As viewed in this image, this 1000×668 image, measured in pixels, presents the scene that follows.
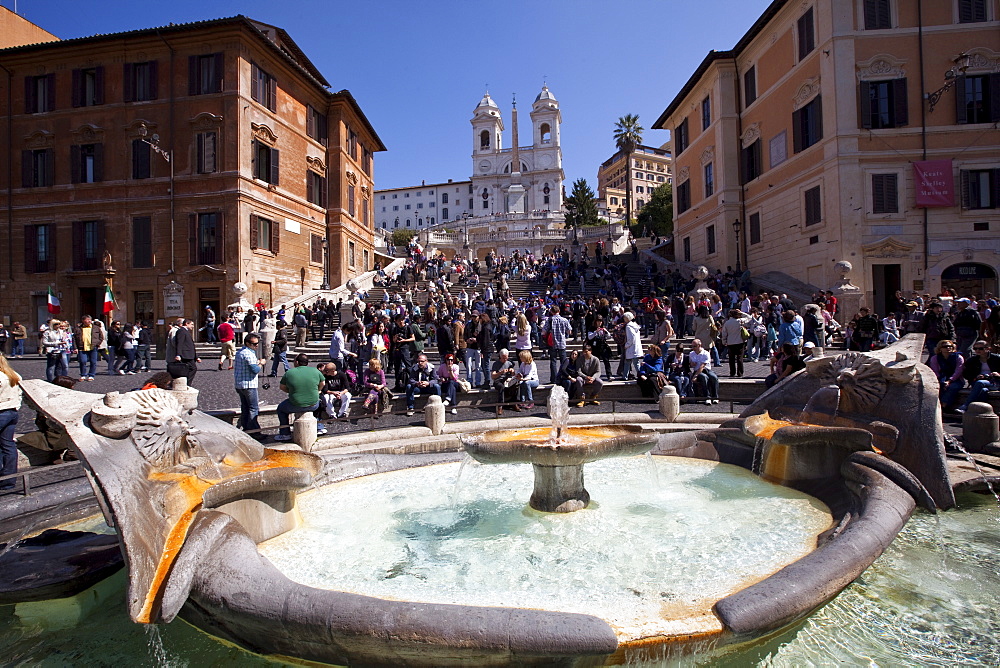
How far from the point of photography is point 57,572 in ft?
13.7

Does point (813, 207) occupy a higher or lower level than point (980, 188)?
lower

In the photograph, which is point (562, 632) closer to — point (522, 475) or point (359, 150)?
point (522, 475)

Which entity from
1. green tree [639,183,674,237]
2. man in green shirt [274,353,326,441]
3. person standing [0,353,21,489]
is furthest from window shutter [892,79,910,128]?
green tree [639,183,674,237]

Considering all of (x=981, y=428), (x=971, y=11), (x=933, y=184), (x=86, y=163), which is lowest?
(x=981, y=428)

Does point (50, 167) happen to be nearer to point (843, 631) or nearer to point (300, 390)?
point (300, 390)

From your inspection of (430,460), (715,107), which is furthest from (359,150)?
(430,460)

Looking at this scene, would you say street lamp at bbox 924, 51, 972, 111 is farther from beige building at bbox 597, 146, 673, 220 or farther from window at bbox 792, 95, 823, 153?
beige building at bbox 597, 146, 673, 220

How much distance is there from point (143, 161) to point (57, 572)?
1145 inches

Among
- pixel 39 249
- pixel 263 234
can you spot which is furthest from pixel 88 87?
pixel 263 234

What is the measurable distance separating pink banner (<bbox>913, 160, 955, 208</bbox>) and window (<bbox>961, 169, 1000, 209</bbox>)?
0.52m

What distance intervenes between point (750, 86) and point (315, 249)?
78.9 ft

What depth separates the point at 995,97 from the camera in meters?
20.7

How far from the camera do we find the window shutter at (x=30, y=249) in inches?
1109

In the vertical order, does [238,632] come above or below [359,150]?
below
